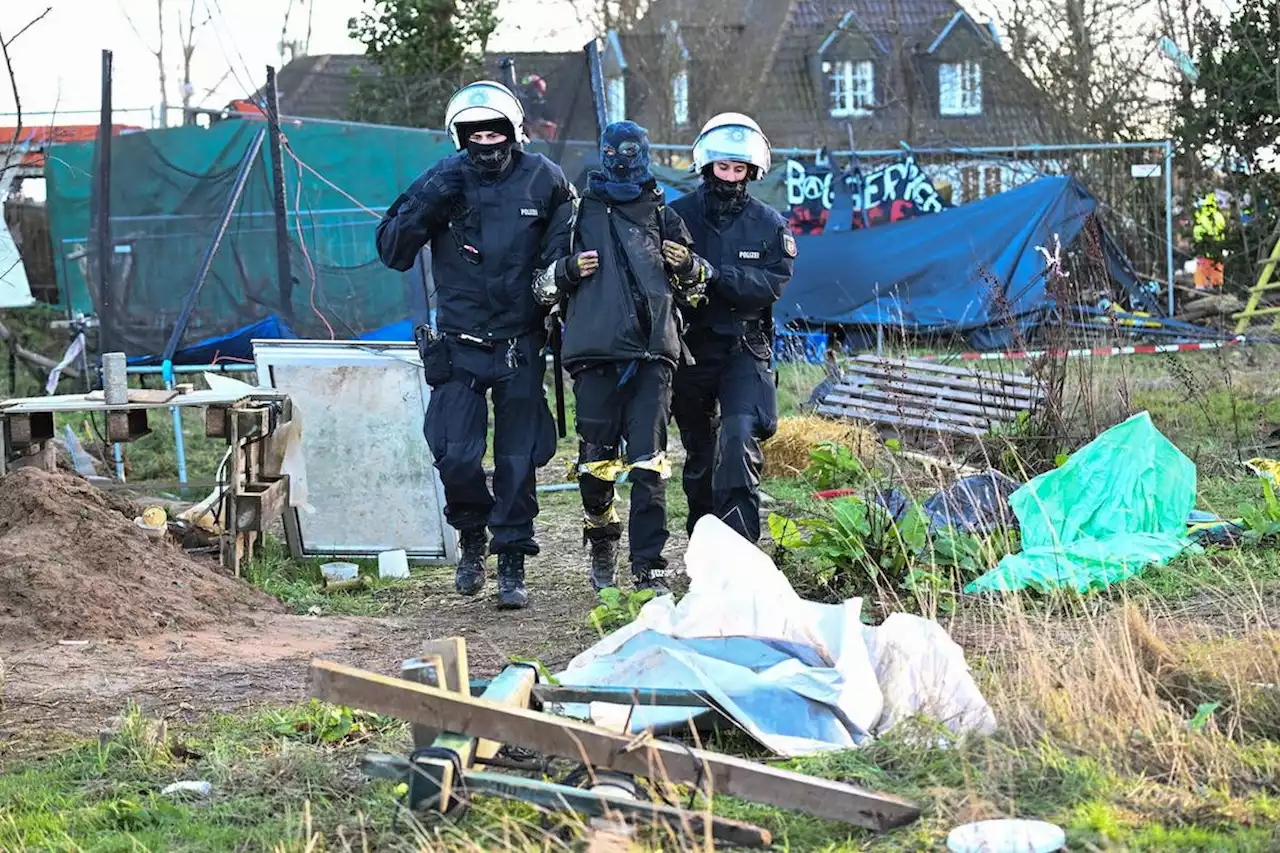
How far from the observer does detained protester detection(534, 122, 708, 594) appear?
20.6ft

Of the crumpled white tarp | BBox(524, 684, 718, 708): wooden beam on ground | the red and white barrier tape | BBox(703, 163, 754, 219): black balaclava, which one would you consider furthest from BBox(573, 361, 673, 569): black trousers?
the red and white barrier tape

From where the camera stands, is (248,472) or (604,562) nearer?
(604,562)

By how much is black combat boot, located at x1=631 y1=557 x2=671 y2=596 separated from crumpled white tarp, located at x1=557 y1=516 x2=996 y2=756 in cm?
146

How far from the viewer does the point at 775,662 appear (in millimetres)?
4477

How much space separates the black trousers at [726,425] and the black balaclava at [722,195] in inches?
23.4

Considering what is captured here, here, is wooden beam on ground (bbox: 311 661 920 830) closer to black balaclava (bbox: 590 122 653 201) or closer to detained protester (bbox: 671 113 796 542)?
detained protester (bbox: 671 113 796 542)

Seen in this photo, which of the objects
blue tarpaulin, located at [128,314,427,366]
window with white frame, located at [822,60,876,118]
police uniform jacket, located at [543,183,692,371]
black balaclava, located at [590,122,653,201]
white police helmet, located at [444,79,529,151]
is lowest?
blue tarpaulin, located at [128,314,427,366]

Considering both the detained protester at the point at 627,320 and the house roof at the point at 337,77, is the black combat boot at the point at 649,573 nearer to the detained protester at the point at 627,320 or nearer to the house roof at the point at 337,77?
the detained protester at the point at 627,320

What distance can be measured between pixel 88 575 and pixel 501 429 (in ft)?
6.17

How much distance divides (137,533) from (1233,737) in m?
4.80

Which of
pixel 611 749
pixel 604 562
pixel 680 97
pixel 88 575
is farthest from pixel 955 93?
pixel 611 749

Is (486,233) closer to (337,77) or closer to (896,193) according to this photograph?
(896,193)

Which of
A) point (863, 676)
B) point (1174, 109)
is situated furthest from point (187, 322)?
point (1174, 109)

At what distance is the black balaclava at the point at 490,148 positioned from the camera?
661 centimetres
